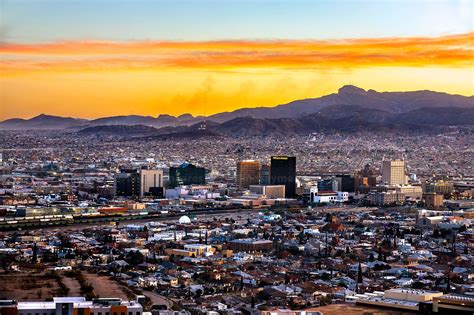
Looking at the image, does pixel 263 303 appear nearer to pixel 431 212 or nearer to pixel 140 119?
pixel 431 212

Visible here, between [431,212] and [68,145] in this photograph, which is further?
[68,145]

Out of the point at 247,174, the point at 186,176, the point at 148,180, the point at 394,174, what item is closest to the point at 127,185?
the point at 148,180

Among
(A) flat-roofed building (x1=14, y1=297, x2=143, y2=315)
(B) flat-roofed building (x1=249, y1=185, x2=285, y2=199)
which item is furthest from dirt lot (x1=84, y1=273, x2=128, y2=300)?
(B) flat-roofed building (x1=249, y1=185, x2=285, y2=199)

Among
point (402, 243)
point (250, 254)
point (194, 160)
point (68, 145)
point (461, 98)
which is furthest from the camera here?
point (461, 98)

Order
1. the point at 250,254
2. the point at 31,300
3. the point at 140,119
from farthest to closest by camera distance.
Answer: the point at 140,119 < the point at 250,254 < the point at 31,300

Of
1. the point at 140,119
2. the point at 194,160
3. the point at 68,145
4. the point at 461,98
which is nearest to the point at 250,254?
the point at 194,160

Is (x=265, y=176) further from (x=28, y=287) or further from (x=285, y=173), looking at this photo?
(x=28, y=287)

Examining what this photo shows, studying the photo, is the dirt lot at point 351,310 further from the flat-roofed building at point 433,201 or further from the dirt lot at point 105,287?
the flat-roofed building at point 433,201
